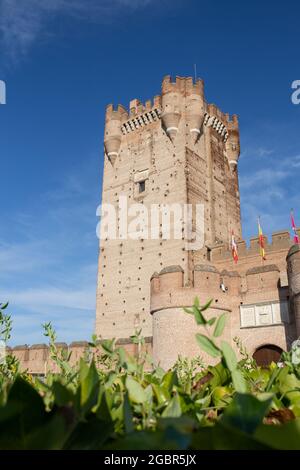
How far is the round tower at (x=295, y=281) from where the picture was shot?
1443cm

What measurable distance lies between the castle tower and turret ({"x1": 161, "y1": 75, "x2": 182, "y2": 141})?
0.23 ft

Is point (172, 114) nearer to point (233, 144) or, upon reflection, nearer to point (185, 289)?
point (233, 144)

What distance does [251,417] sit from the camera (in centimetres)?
60

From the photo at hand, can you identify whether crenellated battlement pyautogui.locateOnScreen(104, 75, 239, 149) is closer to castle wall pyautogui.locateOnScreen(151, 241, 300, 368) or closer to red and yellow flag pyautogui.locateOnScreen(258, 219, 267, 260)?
red and yellow flag pyautogui.locateOnScreen(258, 219, 267, 260)

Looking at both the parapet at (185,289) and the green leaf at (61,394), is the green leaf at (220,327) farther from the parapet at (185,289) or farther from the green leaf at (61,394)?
the parapet at (185,289)

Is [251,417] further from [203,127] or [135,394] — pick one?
[203,127]

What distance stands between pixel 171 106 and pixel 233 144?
6.79 meters

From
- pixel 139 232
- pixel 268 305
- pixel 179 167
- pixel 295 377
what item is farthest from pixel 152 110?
pixel 295 377

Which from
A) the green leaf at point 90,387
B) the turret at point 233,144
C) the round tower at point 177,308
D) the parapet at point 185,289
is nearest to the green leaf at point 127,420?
the green leaf at point 90,387

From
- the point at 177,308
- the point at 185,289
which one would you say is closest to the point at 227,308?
the point at 185,289

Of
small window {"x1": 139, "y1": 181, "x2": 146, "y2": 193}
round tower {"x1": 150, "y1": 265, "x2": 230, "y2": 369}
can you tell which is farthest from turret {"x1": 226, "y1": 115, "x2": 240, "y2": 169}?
round tower {"x1": 150, "y1": 265, "x2": 230, "y2": 369}

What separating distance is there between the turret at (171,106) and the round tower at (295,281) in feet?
51.5

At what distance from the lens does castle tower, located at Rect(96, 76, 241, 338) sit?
25.9 meters

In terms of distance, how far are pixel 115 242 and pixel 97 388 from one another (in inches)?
1101
